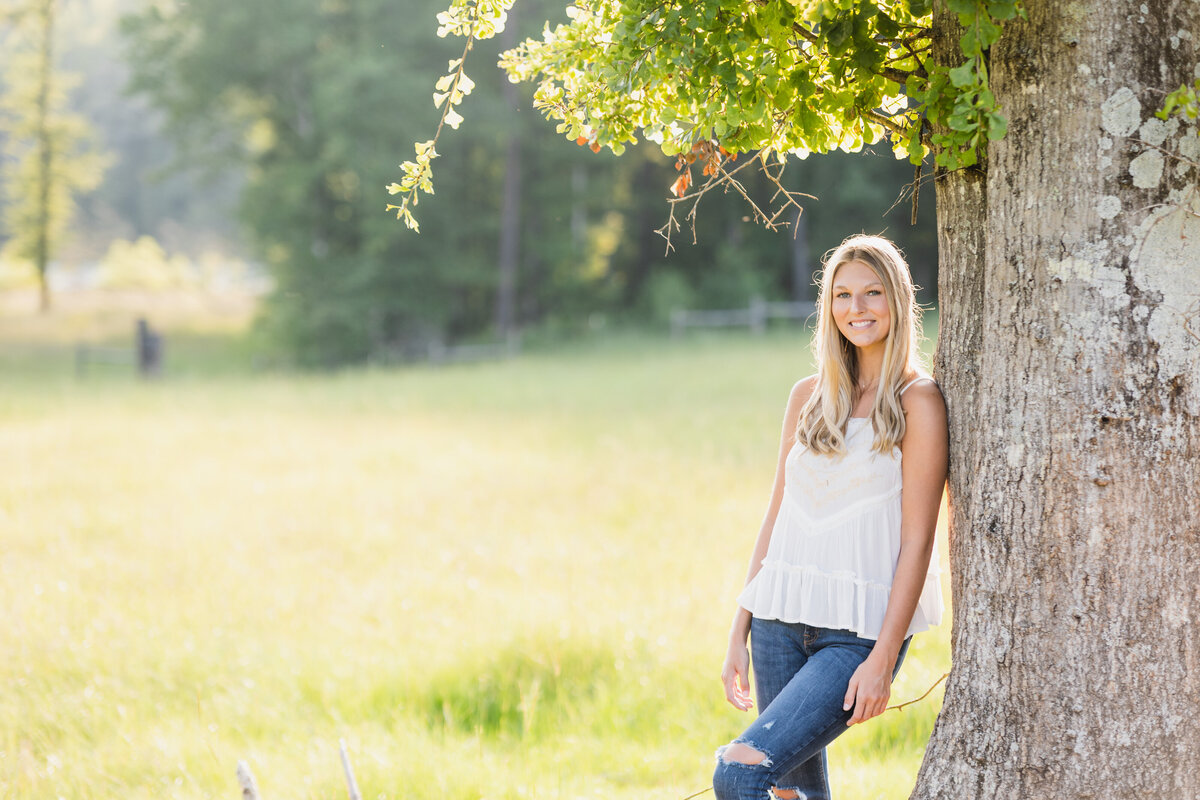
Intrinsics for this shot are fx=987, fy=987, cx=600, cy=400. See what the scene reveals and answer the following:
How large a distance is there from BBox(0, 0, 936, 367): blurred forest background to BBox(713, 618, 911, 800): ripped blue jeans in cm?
2197

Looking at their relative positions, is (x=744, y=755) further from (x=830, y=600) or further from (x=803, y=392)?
(x=803, y=392)

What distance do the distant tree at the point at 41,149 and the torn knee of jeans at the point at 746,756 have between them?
1770 inches

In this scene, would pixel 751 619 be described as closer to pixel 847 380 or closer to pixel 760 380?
pixel 847 380

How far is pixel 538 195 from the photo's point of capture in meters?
36.1

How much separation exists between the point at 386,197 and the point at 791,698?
28.4 m

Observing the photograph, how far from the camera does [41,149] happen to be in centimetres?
4244

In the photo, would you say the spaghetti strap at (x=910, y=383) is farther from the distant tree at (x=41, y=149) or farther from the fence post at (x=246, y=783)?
the distant tree at (x=41, y=149)

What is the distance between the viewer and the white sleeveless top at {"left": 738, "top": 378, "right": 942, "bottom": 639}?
2.89m

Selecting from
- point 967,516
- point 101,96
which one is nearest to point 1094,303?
point 967,516

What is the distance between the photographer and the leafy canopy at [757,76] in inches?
104

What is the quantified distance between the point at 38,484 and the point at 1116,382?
11.8 m

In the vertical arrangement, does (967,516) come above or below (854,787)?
above

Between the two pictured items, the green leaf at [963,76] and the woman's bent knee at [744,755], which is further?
the woman's bent knee at [744,755]

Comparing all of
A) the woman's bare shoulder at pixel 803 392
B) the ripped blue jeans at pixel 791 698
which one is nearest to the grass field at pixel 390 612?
the ripped blue jeans at pixel 791 698
